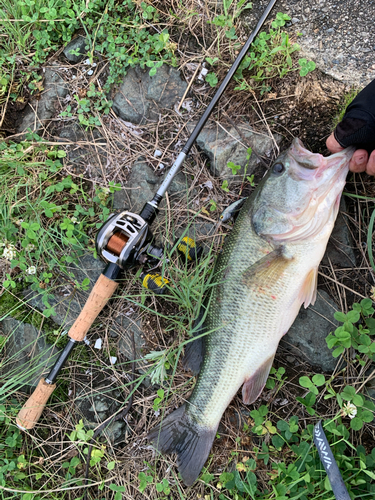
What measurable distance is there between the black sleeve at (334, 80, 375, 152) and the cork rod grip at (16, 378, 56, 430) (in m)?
3.18

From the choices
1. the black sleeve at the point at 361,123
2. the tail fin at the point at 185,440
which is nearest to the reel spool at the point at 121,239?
the tail fin at the point at 185,440

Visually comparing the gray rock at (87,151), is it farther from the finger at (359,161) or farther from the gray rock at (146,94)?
the finger at (359,161)

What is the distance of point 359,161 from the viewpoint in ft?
8.46

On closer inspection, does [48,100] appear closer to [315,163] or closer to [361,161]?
[315,163]

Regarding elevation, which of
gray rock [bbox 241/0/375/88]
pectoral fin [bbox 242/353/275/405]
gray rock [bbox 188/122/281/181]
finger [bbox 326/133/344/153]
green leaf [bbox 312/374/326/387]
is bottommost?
pectoral fin [bbox 242/353/275/405]

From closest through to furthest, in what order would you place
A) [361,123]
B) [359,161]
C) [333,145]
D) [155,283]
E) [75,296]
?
[361,123] < [359,161] < [333,145] < [155,283] < [75,296]

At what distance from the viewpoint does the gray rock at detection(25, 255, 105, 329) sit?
3.30 m

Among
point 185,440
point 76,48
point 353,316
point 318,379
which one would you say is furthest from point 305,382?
point 76,48

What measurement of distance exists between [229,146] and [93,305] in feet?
5.93

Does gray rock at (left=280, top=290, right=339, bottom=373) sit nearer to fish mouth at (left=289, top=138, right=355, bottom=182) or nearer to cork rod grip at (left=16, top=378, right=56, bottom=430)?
fish mouth at (left=289, top=138, right=355, bottom=182)

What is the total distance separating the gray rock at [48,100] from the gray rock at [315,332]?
9.96ft

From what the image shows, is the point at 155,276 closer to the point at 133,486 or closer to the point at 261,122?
the point at 261,122

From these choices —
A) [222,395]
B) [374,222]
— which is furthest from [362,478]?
[374,222]

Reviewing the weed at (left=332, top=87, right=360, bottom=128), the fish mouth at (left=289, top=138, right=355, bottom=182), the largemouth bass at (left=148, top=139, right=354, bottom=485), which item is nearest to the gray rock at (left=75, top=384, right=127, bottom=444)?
the largemouth bass at (left=148, top=139, right=354, bottom=485)
